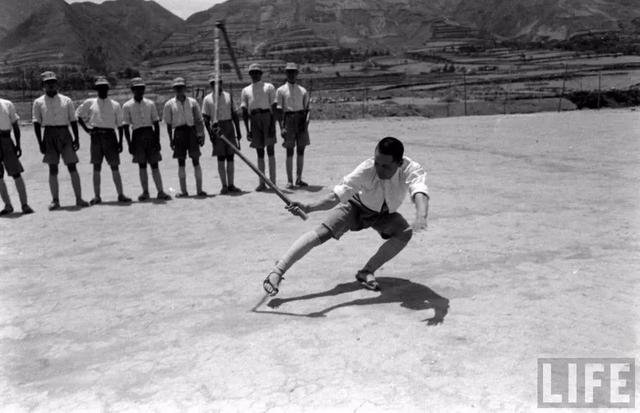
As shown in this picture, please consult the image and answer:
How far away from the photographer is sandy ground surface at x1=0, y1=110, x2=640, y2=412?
13.0ft

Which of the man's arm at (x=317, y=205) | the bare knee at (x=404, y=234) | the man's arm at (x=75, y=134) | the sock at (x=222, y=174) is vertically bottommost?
the sock at (x=222, y=174)

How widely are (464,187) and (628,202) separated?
2.44 metres

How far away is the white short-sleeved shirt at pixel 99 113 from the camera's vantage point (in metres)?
9.62

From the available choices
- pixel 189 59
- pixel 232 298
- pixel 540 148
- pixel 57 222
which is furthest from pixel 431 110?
pixel 189 59

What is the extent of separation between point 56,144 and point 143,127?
1263 mm

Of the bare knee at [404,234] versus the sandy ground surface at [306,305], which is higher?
the bare knee at [404,234]

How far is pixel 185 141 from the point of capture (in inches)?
400

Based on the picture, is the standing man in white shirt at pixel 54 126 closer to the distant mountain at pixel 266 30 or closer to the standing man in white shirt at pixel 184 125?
the standing man in white shirt at pixel 184 125

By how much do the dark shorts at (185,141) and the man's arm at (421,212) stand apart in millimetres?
5747

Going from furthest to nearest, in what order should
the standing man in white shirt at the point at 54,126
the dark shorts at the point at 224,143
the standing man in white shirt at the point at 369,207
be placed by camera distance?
1. the dark shorts at the point at 224,143
2. the standing man in white shirt at the point at 54,126
3. the standing man in white shirt at the point at 369,207

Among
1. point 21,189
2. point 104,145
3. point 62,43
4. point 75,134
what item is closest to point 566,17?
point 62,43

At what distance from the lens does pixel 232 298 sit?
5578 mm

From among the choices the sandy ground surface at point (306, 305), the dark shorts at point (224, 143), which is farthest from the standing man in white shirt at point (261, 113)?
the sandy ground surface at point (306, 305)

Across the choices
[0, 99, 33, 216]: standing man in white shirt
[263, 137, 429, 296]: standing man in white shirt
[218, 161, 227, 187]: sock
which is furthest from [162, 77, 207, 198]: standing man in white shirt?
[263, 137, 429, 296]: standing man in white shirt
